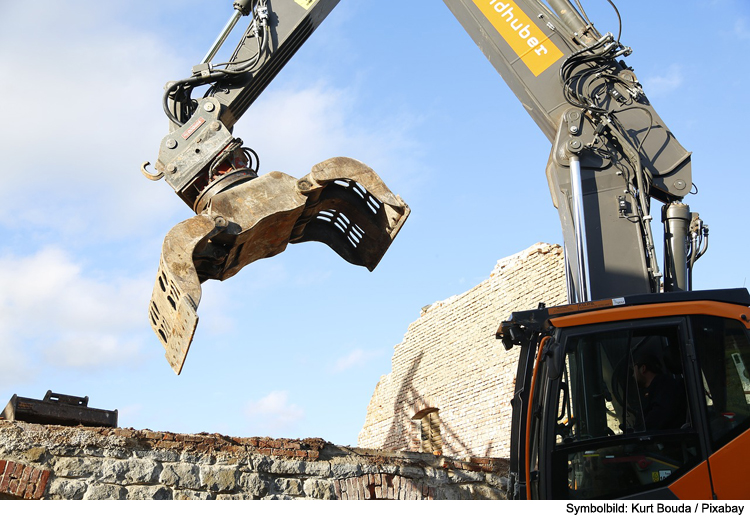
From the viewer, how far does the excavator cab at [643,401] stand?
13.7 feet

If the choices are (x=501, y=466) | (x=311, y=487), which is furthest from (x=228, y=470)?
(x=501, y=466)

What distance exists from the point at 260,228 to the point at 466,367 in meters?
6.97

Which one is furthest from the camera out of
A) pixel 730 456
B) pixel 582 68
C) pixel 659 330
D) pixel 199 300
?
pixel 582 68

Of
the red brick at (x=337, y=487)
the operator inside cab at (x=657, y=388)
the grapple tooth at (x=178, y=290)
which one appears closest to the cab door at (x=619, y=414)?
the operator inside cab at (x=657, y=388)

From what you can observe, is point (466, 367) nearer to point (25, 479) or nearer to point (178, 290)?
point (178, 290)

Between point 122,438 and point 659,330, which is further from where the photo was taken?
point 122,438

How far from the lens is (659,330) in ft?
14.5

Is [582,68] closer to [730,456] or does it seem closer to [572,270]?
[572,270]

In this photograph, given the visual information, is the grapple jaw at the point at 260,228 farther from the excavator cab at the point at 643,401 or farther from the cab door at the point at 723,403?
the cab door at the point at 723,403

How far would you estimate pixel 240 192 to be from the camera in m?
6.03

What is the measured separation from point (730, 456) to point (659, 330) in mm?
791

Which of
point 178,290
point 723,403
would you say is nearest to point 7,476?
point 178,290

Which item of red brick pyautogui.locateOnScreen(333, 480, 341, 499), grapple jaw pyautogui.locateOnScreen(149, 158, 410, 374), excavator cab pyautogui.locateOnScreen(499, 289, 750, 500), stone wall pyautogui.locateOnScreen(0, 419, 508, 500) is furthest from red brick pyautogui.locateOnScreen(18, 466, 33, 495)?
excavator cab pyautogui.locateOnScreen(499, 289, 750, 500)

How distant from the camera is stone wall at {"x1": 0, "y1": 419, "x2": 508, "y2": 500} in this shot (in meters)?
5.09
